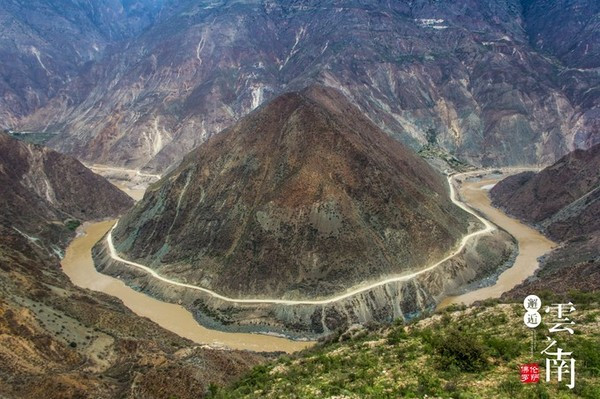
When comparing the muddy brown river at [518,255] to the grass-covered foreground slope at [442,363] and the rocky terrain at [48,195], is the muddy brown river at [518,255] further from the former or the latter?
the rocky terrain at [48,195]

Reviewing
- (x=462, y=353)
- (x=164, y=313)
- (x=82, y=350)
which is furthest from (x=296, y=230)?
(x=462, y=353)

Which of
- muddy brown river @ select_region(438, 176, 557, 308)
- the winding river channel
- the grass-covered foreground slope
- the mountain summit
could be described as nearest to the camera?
the grass-covered foreground slope

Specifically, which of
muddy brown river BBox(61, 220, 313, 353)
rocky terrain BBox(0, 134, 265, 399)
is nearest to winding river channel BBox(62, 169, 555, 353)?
muddy brown river BBox(61, 220, 313, 353)

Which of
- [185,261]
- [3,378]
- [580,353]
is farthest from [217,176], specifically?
[580,353]

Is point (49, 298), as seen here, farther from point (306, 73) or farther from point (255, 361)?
point (306, 73)

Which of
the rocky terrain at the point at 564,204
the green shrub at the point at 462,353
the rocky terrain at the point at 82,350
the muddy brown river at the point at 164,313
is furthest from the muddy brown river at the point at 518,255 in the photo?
the green shrub at the point at 462,353

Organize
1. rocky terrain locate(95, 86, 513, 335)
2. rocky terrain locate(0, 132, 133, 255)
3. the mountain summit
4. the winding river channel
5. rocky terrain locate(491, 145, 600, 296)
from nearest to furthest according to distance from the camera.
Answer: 1. the winding river channel
2. rocky terrain locate(95, 86, 513, 335)
3. the mountain summit
4. rocky terrain locate(491, 145, 600, 296)
5. rocky terrain locate(0, 132, 133, 255)

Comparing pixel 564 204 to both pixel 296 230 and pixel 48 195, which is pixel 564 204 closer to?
pixel 296 230

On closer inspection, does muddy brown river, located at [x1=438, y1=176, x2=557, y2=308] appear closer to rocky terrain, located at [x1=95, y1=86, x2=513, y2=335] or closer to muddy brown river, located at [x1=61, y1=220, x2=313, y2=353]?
rocky terrain, located at [x1=95, y1=86, x2=513, y2=335]
